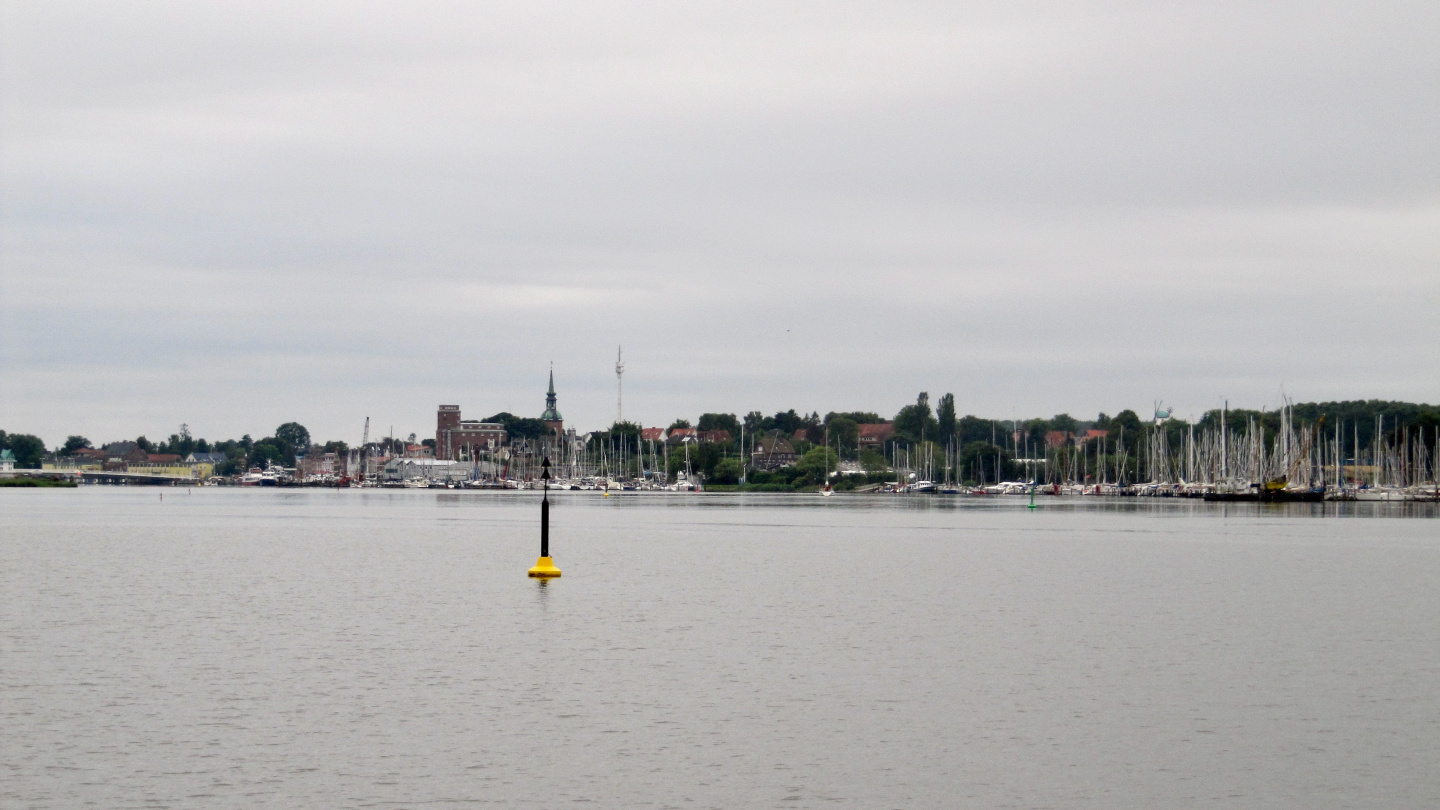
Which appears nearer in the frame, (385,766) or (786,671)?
(385,766)

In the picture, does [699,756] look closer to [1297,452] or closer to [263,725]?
[263,725]

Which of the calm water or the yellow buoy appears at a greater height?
the yellow buoy

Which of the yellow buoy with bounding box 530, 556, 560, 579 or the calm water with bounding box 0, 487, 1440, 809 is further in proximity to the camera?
the yellow buoy with bounding box 530, 556, 560, 579

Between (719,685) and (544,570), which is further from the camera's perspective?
(544,570)

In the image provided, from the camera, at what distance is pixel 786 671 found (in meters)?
29.1

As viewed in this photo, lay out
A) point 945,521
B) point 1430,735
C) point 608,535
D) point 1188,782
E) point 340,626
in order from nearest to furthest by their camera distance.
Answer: point 1188,782, point 1430,735, point 340,626, point 608,535, point 945,521

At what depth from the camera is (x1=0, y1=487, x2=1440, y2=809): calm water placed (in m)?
19.3

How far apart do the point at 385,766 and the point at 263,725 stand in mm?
3795

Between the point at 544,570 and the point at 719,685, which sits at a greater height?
the point at 544,570

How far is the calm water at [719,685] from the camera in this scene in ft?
63.2

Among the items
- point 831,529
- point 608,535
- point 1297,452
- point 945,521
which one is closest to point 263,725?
point 608,535

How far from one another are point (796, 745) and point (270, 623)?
19.8 meters

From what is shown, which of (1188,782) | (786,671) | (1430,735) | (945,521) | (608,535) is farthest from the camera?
(945,521)

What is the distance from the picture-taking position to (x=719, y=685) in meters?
27.3
